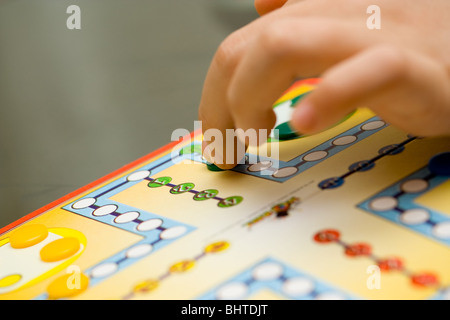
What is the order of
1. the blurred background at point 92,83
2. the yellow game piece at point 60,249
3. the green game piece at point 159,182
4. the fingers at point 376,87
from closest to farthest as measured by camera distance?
the fingers at point 376,87, the yellow game piece at point 60,249, the green game piece at point 159,182, the blurred background at point 92,83

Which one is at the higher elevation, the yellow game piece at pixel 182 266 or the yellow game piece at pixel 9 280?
the yellow game piece at pixel 182 266

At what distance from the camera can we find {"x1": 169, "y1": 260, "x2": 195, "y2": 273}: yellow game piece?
377 mm

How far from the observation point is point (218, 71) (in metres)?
0.45

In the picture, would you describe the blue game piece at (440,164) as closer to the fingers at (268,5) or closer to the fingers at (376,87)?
the fingers at (376,87)

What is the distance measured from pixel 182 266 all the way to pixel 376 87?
188 mm

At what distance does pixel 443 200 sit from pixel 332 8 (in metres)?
0.18

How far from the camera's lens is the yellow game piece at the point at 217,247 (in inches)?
15.4

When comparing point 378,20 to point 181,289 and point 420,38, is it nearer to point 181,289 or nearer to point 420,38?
point 420,38

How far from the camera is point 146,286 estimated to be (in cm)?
37

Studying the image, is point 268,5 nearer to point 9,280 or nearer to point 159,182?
point 159,182

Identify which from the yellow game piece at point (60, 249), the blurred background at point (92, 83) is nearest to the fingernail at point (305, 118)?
the yellow game piece at point (60, 249)

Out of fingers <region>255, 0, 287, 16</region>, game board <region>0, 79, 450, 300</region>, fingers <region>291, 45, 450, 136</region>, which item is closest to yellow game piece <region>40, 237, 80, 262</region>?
game board <region>0, 79, 450, 300</region>

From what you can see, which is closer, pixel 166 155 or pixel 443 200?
pixel 443 200

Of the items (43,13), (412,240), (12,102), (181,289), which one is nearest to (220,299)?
(181,289)
